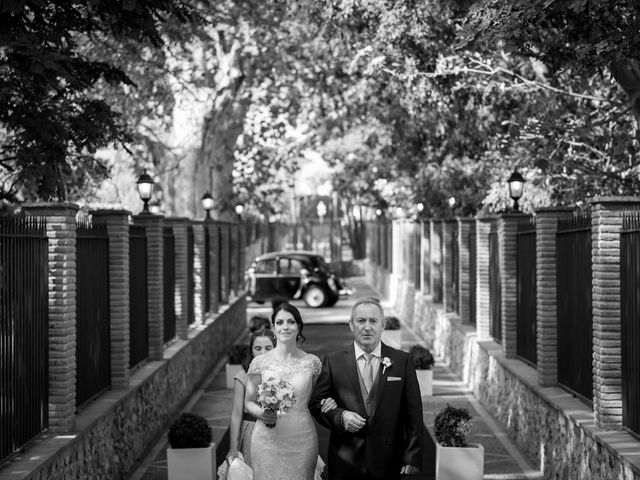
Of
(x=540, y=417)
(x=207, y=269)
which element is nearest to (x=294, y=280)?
(x=207, y=269)

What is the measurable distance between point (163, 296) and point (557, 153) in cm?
656

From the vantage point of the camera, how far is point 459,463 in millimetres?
11438

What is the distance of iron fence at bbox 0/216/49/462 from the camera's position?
28.9 feet

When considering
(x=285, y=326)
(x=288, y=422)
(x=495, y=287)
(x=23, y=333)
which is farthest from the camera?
(x=495, y=287)

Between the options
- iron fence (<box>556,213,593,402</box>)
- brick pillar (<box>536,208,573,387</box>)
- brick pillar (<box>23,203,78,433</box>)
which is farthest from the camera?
brick pillar (<box>536,208,573,387</box>)

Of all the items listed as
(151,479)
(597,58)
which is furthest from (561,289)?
(151,479)

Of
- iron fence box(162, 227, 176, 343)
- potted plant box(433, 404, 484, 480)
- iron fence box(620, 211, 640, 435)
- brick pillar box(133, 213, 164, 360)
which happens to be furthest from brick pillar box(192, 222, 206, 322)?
iron fence box(620, 211, 640, 435)

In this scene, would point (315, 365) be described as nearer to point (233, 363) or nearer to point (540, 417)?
point (540, 417)

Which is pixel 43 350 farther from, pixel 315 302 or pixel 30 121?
pixel 315 302

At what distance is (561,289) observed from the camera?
43.7 feet

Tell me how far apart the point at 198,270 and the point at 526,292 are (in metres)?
8.49

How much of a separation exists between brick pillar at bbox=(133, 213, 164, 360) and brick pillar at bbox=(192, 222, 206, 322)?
214 inches

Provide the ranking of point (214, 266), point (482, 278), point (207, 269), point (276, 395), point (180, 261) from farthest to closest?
point (214, 266) → point (207, 269) → point (180, 261) → point (482, 278) → point (276, 395)

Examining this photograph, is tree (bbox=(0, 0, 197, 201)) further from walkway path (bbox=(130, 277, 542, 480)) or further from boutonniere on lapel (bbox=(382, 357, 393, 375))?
boutonniere on lapel (bbox=(382, 357, 393, 375))
